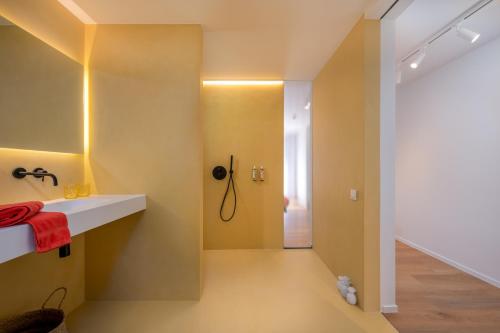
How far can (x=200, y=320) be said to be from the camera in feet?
5.82

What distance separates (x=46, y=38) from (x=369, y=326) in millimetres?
3425

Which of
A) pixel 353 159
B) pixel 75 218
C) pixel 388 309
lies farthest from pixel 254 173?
pixel 75 218

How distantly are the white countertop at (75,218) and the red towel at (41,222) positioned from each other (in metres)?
0.03

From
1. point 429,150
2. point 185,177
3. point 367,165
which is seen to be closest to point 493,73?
point 429,150

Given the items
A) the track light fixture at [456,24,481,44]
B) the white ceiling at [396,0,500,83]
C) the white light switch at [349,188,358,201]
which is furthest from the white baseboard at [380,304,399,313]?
the white ceiling at [396,0,500,83]

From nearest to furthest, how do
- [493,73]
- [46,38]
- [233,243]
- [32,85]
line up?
[32,85], [46,38], [493,73], [233,243]

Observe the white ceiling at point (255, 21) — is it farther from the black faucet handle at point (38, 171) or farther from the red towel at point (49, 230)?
the red towel at point (49, 230)

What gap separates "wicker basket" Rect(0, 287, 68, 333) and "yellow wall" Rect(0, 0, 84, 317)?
13cm

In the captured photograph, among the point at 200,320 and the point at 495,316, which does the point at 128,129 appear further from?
the point at 495,316

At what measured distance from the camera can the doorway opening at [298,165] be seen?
3.75m

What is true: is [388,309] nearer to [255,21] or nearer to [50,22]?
[255,21]

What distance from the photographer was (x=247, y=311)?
188 cm

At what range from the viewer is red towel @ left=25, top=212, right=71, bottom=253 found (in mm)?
1036

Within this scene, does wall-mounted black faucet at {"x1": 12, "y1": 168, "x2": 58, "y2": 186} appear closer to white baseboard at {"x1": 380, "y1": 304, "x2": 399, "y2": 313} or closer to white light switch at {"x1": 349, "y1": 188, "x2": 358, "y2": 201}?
white light switch at {"x1": 349, "y1": 188, "x2": 358, "y2": 201}
